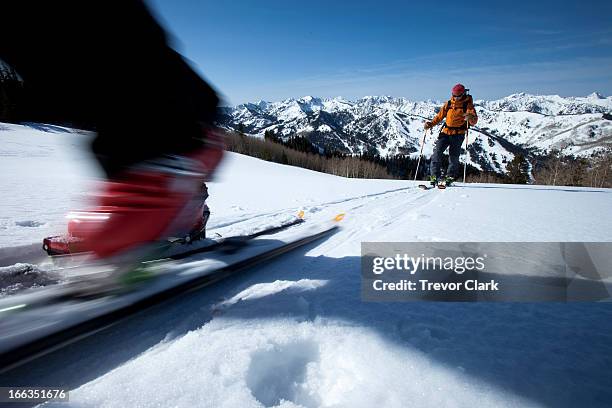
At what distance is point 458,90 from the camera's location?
25.9ft

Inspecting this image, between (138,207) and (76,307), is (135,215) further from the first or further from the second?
(76,307)

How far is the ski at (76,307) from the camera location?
1103 mm

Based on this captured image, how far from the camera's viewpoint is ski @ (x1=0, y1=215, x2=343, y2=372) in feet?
3.62

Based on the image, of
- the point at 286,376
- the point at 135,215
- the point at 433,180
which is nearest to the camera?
the point at 286,376

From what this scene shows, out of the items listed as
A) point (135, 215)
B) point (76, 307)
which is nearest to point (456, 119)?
point (135, 215)

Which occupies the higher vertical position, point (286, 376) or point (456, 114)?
point (456, 114)

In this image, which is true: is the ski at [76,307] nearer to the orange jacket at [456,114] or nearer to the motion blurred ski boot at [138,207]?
the motion blurred ski boot at [138,207]

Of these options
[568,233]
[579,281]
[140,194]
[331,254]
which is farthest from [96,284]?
[568,233]

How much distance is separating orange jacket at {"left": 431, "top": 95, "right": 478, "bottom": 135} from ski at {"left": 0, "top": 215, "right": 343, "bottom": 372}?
24.8 feet

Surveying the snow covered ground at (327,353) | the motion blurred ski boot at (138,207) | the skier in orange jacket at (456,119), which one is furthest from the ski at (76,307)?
the skier in orange jacket at (456,119)

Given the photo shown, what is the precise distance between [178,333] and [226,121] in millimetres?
1232

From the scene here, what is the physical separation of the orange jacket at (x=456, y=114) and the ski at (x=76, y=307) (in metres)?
7.55

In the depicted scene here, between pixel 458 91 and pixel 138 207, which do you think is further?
pixel 458 91

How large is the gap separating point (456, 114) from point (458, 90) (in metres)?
0.67
